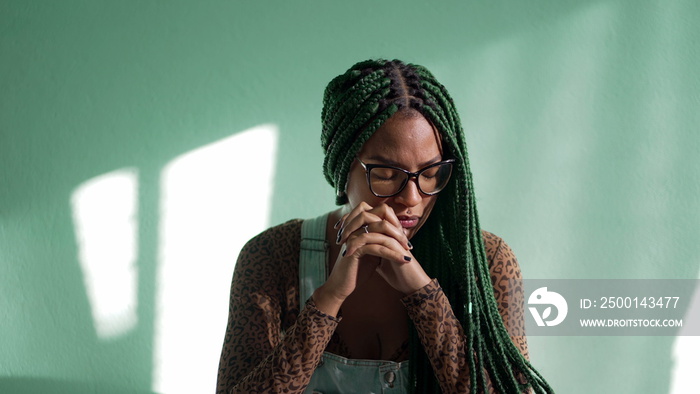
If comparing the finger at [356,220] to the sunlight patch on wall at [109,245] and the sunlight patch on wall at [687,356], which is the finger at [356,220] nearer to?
the sunlight patch on wall at [109,245]

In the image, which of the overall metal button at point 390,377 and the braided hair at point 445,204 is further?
the overall metal button at point 390,377

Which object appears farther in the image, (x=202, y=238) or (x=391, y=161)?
(x=202, y=238)

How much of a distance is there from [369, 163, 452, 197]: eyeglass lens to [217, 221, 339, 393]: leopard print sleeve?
A: 235mm

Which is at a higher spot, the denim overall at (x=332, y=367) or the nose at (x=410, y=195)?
the nose at (x=410, y=195)

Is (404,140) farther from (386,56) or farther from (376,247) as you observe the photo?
(386,56)

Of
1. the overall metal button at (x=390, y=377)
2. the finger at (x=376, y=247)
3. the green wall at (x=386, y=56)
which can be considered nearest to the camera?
the finger at (x=376, y=247)

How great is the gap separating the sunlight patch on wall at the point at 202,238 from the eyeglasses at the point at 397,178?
768mm

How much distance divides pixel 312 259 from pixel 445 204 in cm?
28

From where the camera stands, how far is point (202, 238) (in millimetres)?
1884

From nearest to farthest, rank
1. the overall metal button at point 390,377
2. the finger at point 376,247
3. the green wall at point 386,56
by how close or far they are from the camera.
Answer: the finger at point 376,247
the overall metal button at point 390,377
the green wall at point 386,56

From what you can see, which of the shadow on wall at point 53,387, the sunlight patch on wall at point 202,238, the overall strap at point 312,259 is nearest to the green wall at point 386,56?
the sunlight patch on wall at point 202,238

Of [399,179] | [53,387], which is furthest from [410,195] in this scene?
[53,387]

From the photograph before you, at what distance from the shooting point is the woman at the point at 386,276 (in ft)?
3.69

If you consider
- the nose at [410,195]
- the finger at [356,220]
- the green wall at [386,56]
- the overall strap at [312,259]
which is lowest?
the overall strap at [312,259]
